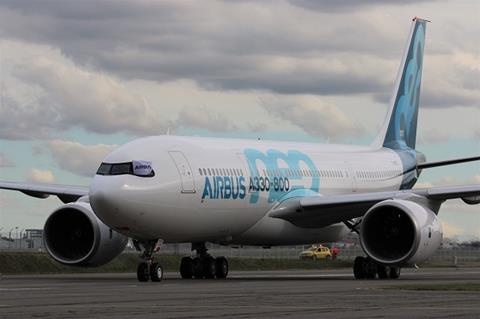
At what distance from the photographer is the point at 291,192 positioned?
4241 centimetres

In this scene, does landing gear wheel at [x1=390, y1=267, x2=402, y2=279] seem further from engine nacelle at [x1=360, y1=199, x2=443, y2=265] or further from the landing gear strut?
the landing gear strut

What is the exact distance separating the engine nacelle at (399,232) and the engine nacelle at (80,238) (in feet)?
27.6

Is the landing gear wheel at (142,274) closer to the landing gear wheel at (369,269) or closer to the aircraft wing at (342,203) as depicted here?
the aircraft wing at (342,203)

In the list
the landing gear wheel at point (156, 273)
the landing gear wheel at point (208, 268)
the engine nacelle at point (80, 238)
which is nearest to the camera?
the landing gear wheel at point (156, 273)

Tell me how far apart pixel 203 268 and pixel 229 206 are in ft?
8.47

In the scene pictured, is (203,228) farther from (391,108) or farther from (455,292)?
(391,108)

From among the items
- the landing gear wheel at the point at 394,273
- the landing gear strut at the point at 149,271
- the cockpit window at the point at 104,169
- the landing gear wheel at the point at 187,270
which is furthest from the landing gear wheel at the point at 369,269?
the cockpit window at the point at 104,169

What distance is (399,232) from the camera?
39344mm

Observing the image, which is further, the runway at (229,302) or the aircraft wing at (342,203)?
the aircraft wing at (342,203)

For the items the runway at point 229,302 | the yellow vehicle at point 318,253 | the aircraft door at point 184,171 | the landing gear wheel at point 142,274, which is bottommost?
the runway at point 229,302

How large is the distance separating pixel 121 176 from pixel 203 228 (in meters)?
4.04

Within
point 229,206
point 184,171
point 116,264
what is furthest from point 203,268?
→ point 116,264

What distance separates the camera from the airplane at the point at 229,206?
3541 centimetres

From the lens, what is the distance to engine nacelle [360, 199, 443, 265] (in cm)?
3697
